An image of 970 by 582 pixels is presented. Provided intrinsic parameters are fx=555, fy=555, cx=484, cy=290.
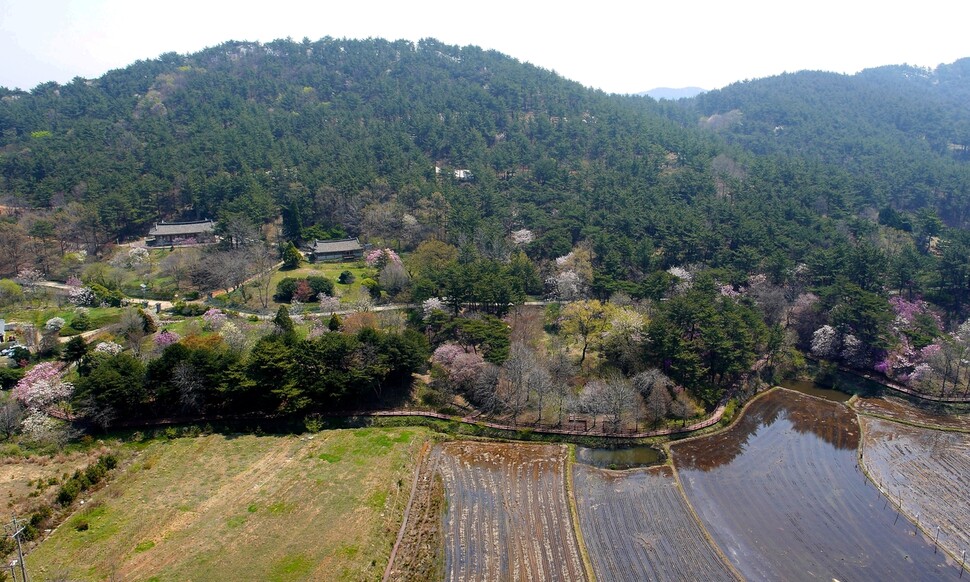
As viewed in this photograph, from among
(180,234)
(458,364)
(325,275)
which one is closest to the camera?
(458,364)

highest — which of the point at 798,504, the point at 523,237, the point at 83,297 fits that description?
the point at 523,237

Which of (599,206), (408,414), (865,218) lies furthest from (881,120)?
(408,414)

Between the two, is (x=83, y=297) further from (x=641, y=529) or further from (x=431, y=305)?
→ (x=641, y=529)

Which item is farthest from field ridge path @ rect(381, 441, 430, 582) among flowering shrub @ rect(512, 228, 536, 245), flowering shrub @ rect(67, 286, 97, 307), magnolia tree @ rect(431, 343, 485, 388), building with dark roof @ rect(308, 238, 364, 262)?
flowering shrub @ rect(67, 286, 97, 307)

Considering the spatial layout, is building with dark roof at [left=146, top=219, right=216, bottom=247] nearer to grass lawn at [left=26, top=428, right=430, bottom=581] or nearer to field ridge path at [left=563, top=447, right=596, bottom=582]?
grass lawn at [left=26, top=428, right=430, bottom=581]

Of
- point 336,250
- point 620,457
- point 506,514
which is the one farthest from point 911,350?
point 336,250

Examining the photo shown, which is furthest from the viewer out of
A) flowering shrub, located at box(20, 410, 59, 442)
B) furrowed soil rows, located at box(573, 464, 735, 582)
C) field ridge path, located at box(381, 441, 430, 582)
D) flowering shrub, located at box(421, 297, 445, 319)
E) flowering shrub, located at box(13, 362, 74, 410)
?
flowering shrub, located at box(421, 297, 445, 319)
